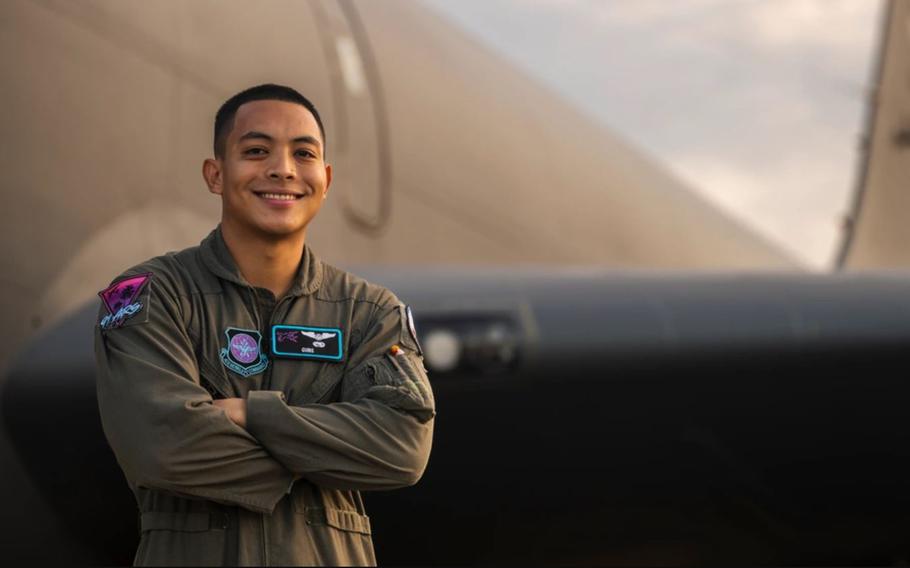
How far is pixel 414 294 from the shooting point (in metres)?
3.70

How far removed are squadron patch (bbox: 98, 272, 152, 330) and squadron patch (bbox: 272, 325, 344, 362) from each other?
155 millimetres

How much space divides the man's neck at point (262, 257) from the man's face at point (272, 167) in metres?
0.01

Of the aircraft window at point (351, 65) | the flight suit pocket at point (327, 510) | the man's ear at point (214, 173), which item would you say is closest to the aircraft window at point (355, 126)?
the aircraft window at point (351, 65)

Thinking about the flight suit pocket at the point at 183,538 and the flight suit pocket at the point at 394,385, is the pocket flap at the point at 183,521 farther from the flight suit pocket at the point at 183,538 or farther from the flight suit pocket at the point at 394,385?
the flight suit pocket at the point at 394,385

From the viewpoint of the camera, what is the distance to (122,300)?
1394mm

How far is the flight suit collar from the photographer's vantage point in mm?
1457

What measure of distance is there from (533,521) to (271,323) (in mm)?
2470

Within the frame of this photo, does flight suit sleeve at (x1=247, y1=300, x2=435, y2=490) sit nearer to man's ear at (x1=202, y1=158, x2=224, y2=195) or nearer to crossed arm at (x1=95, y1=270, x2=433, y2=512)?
crossed arm at (x1=95, y1=270, x2=433, y2=512)

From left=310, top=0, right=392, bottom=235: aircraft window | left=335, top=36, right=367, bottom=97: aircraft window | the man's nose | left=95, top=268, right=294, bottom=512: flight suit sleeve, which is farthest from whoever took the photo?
left=335, top=36, right=367, bottom=97: aircraft window

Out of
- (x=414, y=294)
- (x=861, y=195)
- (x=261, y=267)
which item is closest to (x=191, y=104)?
(x=414, y=294)

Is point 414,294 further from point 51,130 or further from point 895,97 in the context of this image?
point 895,97

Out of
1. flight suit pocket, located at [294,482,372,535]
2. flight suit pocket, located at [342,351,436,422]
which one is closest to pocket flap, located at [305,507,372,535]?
flight suit pocket, located at [294,482,372,535]

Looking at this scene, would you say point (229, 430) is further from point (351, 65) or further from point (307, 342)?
point (351, 65)

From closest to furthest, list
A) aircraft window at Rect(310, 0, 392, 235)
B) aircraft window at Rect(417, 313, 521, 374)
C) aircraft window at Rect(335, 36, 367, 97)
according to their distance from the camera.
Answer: aircraft window at Rect(417, 313, 521, 374), aircraft window at Rect(310, 0, 392, 235), aircraft window at Rect(335, 36, 367, 97)
